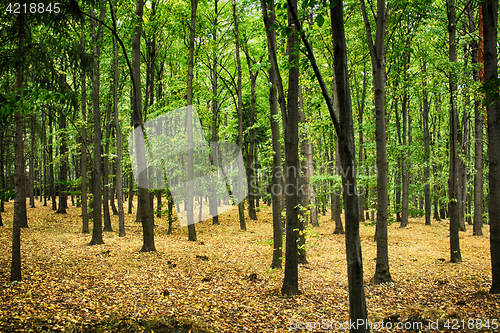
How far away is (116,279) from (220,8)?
1581 centimetres

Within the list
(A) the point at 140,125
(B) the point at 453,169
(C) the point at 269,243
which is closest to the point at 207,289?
(C) the point at 269,243

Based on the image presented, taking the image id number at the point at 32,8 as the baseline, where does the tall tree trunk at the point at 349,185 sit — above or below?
below

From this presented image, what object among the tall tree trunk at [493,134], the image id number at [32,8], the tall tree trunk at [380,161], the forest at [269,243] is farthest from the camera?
the tall tree trunk at [380,161]

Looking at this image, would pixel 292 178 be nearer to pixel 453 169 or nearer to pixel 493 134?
pixel 493 134

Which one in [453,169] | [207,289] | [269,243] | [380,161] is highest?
[380,161]

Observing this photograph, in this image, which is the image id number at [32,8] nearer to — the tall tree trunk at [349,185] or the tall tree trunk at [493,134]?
the tall tree trunk at [349,185]

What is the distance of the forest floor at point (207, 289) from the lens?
17.3 ft

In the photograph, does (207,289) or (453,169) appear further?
(453,169)

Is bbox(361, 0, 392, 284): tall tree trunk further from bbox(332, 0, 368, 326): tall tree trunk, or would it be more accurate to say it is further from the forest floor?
bbox(332, 0, 368, 326): tall tree trunk

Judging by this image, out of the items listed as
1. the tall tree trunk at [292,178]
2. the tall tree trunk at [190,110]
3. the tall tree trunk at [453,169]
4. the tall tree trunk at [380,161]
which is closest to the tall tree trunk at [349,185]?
the tall tree trunk at [292,178]

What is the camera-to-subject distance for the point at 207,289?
23.6ft

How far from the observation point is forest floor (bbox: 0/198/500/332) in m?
5.27

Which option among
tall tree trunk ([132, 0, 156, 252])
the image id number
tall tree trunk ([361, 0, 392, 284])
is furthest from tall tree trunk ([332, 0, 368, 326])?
tall tree trunk ([132, 0, 156, 252])

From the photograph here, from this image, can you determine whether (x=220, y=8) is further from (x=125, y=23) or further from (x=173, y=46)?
(x=125, y=23)
